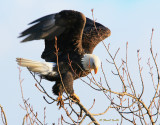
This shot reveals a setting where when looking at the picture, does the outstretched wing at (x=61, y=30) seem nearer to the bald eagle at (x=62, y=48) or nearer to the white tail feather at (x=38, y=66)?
the bald eagle at (x=62, y=48)

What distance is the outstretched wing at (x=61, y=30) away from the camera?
5.16 meters

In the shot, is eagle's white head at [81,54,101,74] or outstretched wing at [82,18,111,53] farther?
outstretched wing at [82,18,111,53]

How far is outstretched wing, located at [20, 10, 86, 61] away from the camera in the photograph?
516 centimetres

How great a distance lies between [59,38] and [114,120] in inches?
71.0

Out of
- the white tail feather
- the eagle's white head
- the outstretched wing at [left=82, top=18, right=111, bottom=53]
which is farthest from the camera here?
the outstretched wing at [left=82, top=18, right=111, bottom=53]

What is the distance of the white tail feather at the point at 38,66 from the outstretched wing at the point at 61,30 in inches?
13.5

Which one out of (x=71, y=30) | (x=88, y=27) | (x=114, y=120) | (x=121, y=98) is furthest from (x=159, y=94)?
(x=88, y=27)

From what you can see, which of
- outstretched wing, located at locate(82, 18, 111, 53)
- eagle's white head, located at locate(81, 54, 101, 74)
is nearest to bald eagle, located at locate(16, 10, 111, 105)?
eagle's white head, located at locate(81, 54, 101, 74)

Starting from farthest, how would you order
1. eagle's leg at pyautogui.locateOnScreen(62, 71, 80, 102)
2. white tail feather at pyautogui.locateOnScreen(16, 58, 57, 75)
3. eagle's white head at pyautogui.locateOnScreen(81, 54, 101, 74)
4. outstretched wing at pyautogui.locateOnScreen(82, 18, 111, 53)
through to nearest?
outstretched wing at pyautogui.locateOnScreen(82, 18, 111, 53)
eagle's white head at pyautogui.locateOnScreen(81, 54, 101, 74)
eagle's leg at pyautogui.locateOnScreen(62, 71, 80, 102)
white tail feather at pyautogui.locateOnScreen(16, 58, 57, 75)

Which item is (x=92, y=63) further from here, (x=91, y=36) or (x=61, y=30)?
(x=91, y=36)

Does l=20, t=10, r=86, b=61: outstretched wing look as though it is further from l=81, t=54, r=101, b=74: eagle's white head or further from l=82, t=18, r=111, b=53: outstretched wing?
l=82, t=18, r=111, b=53: outstretched wing

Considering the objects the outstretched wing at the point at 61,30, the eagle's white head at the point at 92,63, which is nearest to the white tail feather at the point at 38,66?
the outstretched wing at the point at 61,30

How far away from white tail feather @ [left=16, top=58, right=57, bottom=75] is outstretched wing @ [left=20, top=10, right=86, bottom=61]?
1.13 feet

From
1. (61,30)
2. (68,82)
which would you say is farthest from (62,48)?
(68,82)
